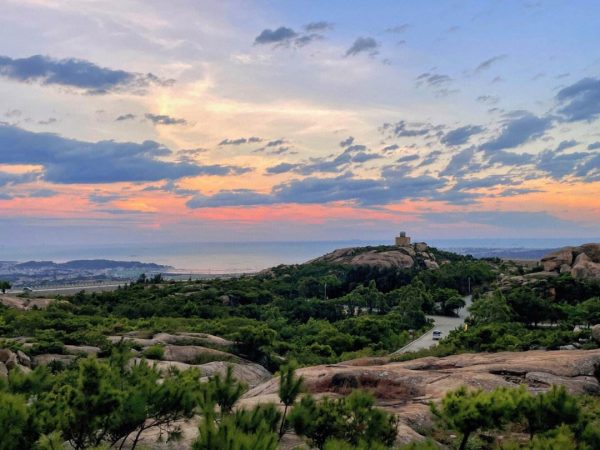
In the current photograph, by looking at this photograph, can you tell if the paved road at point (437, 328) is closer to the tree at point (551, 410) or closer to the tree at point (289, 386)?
the tree at point (551, 410)

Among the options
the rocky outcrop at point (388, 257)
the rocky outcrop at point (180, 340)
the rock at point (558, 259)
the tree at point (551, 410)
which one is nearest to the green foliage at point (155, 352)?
the rocky outcrop at point (180, 340)

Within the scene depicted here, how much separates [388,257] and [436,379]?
8163 centimetres

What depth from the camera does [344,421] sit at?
377 inches

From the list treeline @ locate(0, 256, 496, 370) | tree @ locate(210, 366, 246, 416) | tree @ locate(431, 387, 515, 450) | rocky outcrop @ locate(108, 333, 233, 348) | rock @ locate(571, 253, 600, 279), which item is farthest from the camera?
rock @ locate(571, 253, 600, 279)

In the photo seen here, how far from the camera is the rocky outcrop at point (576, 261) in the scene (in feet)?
203

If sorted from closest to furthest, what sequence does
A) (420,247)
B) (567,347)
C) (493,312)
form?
1. (567,347)
2. (493,312)
3. (420,247)

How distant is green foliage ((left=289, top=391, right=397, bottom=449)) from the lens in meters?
9.41

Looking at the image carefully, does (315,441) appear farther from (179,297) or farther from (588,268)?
(588,268)

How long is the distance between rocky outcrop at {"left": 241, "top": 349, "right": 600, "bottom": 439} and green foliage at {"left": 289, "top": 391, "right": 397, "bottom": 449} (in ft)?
18.6

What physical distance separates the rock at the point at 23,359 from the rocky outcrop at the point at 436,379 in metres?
11.2

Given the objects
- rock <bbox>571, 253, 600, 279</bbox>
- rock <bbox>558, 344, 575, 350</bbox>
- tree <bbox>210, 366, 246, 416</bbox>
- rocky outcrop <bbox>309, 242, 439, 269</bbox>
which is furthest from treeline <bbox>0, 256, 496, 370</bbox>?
tree <bbox>210, 366, 246, 416</bbox>

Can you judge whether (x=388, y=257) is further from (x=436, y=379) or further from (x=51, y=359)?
(x=436, y=379)

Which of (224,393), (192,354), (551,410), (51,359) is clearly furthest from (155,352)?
(551,410)

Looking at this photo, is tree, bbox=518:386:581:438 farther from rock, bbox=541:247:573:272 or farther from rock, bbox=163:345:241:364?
rock, bbox=541:247:573:272
